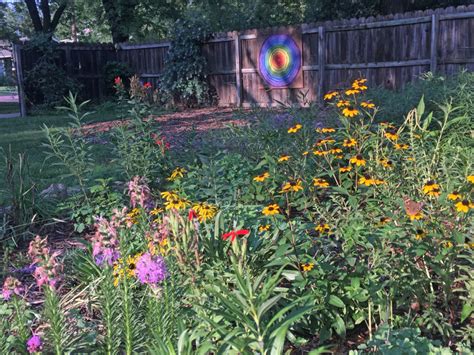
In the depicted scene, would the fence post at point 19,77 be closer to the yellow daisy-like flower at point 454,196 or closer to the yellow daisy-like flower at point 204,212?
the yellow daisy-like flower at point 204,212

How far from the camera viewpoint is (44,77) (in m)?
14.7

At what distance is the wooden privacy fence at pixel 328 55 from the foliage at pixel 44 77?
34 cm

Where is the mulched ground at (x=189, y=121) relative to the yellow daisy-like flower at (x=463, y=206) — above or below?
below

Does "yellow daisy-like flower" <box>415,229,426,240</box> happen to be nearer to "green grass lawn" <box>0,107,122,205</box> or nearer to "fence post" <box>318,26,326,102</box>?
"green grass lawn" <box>0,107,122,205</box>

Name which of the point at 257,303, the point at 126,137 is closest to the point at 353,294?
the point at 257,303

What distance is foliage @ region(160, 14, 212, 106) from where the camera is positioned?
14.4 meters

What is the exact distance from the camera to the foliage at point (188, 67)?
1436 centimetres

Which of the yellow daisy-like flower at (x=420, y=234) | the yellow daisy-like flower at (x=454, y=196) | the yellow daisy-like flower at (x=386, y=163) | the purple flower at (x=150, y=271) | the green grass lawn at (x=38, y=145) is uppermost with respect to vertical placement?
the yellow daisy-like flower at (x=386, y=163)

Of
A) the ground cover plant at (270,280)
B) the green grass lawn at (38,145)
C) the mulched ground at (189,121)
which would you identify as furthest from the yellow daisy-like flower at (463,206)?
the mulched ground at (189,121)

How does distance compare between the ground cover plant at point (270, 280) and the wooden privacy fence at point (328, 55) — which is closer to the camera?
the ground cover plant at point (270, 280)

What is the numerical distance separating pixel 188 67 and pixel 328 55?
13.1 ft

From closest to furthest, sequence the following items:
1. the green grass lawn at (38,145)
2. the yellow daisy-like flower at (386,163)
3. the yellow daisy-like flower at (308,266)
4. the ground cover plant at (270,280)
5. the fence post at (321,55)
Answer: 1. the ground cover plant at (270,280)
2. the yellow daisy-like flower at (308,266)
3. the yellow daisy-like flower at (386,163)
4. the green grass lawn at (38,145)
5. the fence post at (321,55)

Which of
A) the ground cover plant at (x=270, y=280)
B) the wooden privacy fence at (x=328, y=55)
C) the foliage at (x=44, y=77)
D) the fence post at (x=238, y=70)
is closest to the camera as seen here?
the ground cover plant at (x=270, y=280)

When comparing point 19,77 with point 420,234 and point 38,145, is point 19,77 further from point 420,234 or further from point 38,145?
point 420,234
